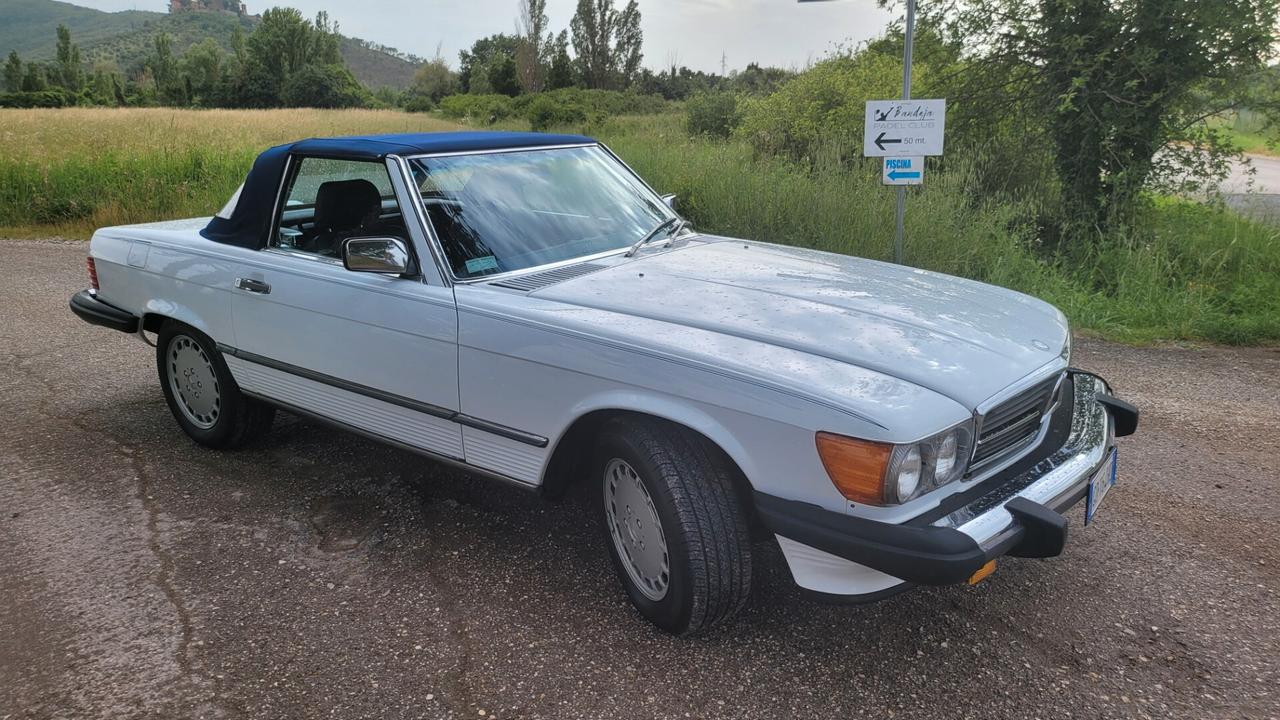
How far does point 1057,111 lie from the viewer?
29.8 feet

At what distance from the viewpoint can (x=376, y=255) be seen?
3174 millimetres

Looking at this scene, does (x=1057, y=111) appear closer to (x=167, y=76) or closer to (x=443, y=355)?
(x=443, y=355)

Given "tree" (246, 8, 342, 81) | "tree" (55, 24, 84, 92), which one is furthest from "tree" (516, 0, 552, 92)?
"tree" (55, 24, 84, 92)

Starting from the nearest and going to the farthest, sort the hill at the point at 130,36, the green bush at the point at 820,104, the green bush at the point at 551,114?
the green bush at the point at 820,104 → the green bush at the point at 551,114 → the hill at the point at 130,36

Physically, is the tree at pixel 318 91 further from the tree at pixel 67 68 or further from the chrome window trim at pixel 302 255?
the chrome window trim at pixel 302 255

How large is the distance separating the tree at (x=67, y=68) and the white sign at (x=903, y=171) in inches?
3399

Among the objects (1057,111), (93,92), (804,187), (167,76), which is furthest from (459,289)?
(167,76)

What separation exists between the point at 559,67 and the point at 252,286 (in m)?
57.6

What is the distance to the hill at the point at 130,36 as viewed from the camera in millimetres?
134500

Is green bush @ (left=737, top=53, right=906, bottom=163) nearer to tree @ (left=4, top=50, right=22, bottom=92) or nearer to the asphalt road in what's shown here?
the asphalt road

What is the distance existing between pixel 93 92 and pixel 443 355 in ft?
266

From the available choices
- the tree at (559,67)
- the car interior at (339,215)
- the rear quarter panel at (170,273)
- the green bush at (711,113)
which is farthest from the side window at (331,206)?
the tree at (559,67)

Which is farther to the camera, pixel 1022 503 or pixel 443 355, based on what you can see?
pixel 443 355

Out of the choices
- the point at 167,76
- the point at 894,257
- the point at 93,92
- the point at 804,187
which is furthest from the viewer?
the point at 167,76
